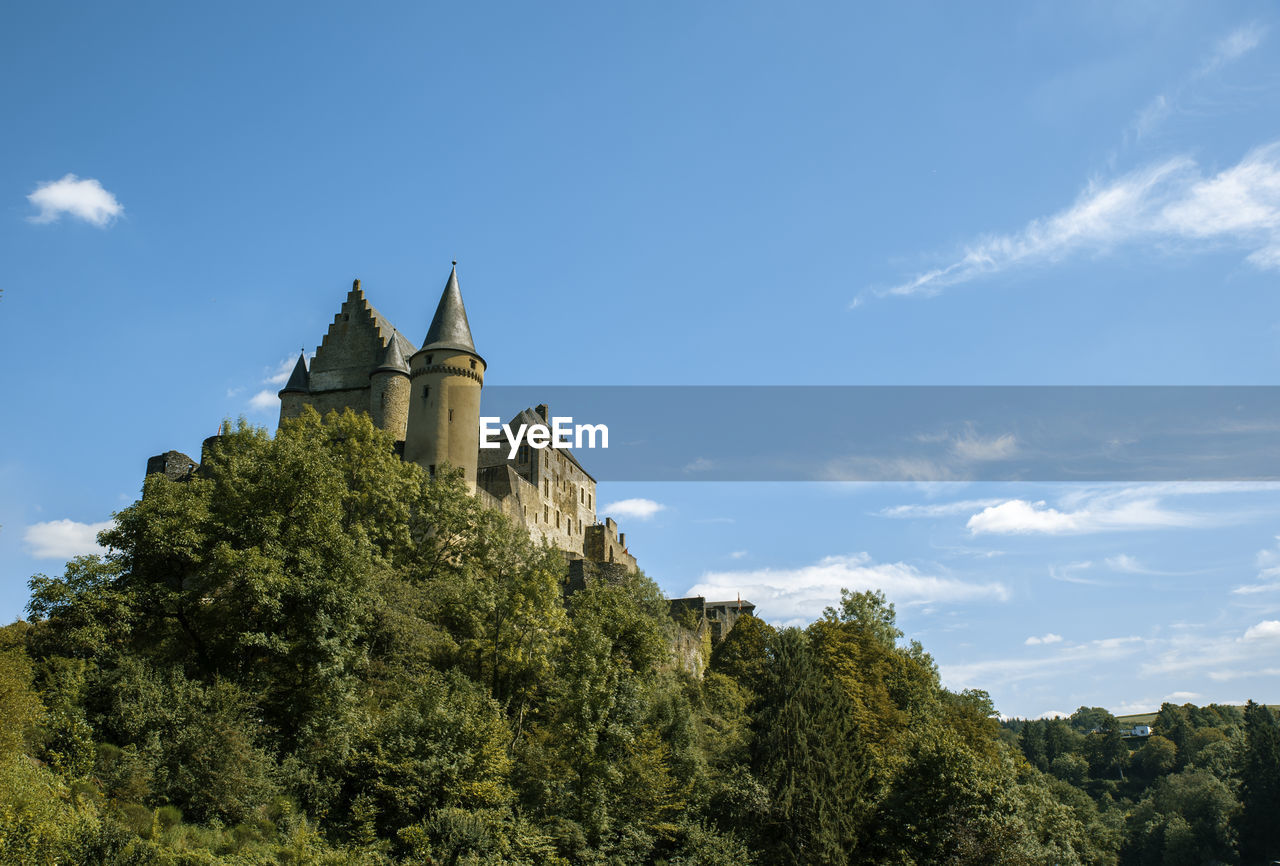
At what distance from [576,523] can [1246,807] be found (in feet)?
204

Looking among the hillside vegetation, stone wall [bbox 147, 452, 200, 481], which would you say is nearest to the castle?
stone wall [bbox 147, 452, 200, 481]

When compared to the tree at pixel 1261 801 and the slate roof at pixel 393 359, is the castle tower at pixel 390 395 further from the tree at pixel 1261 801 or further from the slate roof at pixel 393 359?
the tree at pixel 1261 801

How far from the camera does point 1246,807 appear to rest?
7675 cm

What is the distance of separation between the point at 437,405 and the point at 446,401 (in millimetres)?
421

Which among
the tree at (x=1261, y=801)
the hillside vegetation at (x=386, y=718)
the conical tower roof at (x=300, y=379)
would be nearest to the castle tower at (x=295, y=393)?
the conical tower roof at (x=300, y=379)

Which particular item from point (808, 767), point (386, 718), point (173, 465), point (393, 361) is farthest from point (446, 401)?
point (808, 767)

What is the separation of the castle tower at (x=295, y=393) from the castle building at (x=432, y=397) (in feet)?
0.16

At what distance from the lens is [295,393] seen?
4559cm

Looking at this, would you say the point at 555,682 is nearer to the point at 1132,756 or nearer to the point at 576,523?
the point at 576,523

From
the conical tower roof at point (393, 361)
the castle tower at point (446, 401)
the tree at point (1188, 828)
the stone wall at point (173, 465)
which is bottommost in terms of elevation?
the tree at point (1188, 828)

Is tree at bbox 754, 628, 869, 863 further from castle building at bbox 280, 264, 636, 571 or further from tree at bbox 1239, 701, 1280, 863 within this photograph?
tree at bbox 1239, 701, 1280, 863

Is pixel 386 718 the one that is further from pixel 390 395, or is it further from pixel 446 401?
pixel 390 395

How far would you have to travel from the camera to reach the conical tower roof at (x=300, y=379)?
45688mm

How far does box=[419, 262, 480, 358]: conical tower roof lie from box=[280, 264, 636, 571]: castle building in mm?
50
